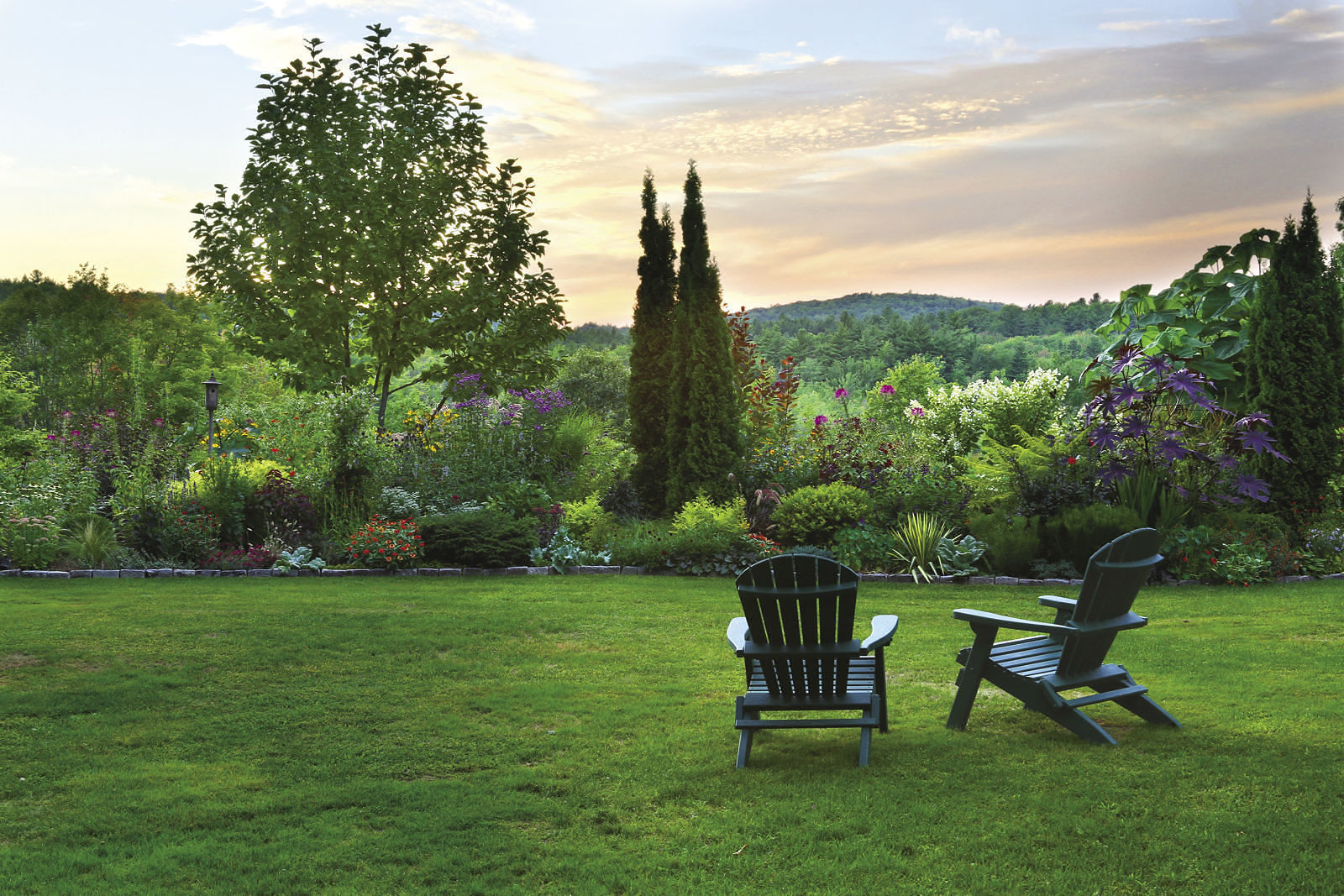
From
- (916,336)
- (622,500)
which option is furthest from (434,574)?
(916,336)

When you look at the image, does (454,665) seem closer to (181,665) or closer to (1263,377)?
(181,665)

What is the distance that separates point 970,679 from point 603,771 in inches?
70.9

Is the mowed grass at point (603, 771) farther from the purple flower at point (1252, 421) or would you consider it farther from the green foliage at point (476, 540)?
the purple flower at point (1252, 421)

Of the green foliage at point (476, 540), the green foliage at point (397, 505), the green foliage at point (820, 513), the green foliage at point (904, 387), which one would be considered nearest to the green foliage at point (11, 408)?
the green foliage at point (397, 505)

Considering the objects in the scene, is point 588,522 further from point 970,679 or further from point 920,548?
point 970,679

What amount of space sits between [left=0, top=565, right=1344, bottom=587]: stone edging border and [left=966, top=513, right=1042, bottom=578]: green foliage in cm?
18

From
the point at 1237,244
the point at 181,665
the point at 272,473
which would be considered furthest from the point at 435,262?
the point at 1237,244

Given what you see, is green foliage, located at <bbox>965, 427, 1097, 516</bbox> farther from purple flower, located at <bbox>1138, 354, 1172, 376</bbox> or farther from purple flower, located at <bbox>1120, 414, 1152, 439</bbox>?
purple flower, located at <bbox>1138, 354, 1172, 376</bbox>

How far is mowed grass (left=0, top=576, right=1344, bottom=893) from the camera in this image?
9.85ft

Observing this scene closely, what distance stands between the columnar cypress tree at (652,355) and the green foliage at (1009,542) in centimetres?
376

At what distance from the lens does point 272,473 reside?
10438 mm

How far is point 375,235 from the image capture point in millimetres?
14578

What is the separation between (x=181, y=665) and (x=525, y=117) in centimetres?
1145

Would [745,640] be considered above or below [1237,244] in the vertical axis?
below
